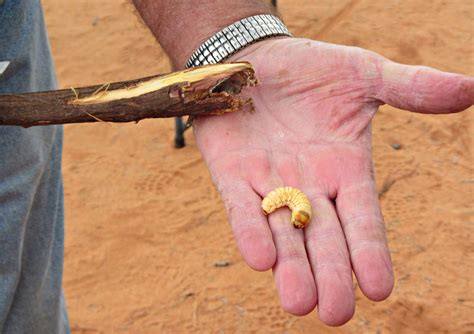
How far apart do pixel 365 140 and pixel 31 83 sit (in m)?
1.03

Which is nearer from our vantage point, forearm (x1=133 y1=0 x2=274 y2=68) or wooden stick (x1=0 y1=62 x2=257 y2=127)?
wooden stick (x1=0 y1=62 x2=257 y2=127)

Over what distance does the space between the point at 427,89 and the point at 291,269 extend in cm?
65

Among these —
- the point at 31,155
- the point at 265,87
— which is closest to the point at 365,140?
the point at 265,87

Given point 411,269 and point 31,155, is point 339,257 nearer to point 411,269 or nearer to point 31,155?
point 31,155

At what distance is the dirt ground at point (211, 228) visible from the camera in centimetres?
359

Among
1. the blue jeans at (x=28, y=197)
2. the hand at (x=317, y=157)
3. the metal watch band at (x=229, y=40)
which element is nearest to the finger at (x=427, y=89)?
the hand at (x=317, y=157)

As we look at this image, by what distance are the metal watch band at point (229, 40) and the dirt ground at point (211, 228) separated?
0.64 metres

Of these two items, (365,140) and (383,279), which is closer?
(383,279)

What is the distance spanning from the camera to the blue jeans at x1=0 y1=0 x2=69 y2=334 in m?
1.88

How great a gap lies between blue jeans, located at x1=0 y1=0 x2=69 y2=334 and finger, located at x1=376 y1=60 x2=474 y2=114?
1073mm

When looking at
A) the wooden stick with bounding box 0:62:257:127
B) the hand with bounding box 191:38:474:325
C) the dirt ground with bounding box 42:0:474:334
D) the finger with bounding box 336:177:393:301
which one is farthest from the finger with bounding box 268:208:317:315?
the dirt ground with bounding box 42:0:474:334

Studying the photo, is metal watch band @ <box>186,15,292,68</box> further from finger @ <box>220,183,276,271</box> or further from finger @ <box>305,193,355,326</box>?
finger @ <box>305,193,355,326</box>

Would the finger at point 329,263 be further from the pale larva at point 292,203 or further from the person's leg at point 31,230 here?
the person's leg at point 31,230

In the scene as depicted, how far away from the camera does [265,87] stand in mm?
2125
